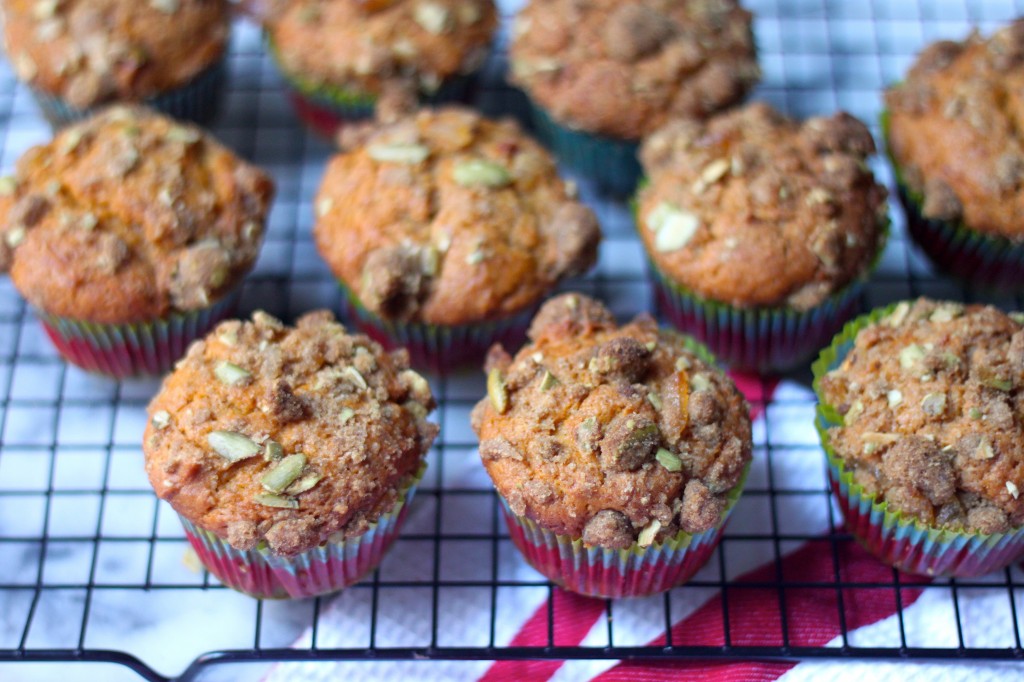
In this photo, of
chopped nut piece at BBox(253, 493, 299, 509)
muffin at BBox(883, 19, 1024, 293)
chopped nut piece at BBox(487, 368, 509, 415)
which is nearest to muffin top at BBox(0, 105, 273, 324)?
chopped nut piece at BBox(253, 493, 299, 509)

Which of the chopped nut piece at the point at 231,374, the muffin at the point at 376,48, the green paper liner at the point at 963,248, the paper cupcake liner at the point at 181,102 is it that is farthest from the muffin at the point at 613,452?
the paper cupcake liner at the point at 181,102

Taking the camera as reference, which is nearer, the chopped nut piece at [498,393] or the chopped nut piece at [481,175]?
the chopped nut piece at [498,393]

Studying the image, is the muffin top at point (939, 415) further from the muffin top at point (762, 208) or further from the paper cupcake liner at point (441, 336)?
the paper cupcake liner at point (441, 336)

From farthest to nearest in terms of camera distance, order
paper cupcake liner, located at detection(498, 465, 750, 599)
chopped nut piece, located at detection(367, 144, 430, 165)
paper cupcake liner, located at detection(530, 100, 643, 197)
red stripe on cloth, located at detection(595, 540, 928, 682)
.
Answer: paper cupcake liner, located at detection(530, 100, 643, 197) < chopped nut piece, located at detection(367, 144, 430, 165) < red stripe on cloth, located at detection(595, 540, 928, 682) < paper cupcake liner, located at detection(498, 465, 750, 599)

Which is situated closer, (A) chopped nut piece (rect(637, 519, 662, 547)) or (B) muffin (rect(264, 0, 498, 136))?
(A) chopped nut piece (rect(637, 519, 662, 547))

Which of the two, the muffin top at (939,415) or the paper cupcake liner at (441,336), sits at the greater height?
the muffin top at (939,415)

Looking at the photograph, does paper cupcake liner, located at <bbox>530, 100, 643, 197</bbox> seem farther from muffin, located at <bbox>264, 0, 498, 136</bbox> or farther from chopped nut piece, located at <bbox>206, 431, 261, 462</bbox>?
chopped nut piece, located at <bbox>206, 431, 261, 462</bbox>

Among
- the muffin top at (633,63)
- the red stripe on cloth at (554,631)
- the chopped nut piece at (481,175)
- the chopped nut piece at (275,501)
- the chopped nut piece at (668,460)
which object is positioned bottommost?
the red stripe on cloth at (554,631)
